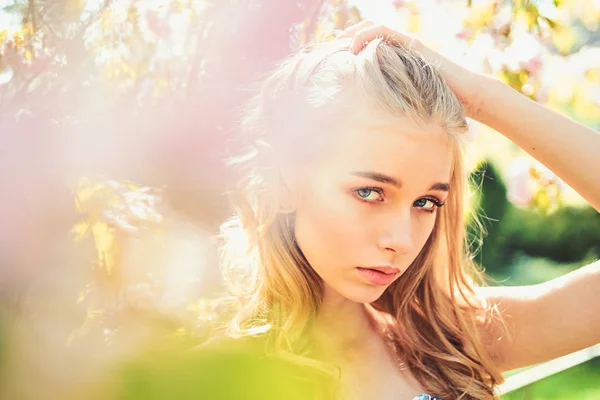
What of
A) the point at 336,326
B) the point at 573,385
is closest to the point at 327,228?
the point at 336,326

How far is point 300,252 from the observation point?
1.58 meters

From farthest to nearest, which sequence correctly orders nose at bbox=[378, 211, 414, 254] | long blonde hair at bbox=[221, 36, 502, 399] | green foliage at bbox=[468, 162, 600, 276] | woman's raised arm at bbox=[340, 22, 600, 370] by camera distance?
1. green foliage at bbox=[468, 162, 600, 276]
2. woman's raised arm at bbox=[340, 22, 600, 370]
3. long blonde hair at bbox=[221, 36, 502, 399]
4. nose at bbox=[378, 211, 414, 254]

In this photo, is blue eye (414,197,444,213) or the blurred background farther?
blue eye (414,197,444,213)

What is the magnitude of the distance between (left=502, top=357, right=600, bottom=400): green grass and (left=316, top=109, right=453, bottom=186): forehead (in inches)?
129

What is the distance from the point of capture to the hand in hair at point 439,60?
150cm

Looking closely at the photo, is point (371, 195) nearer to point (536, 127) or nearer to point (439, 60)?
point (439, 60)

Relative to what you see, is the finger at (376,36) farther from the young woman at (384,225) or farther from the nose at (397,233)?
the nose at (397,233)

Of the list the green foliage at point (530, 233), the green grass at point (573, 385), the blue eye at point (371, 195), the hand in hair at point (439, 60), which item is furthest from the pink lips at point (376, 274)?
the green foliage at point (530, 233)

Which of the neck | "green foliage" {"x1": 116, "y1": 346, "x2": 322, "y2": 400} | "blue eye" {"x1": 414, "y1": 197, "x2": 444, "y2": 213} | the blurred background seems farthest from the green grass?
"green foliage" {"x1": 116, "y1": 346, "x2": 322, "y2": 400}

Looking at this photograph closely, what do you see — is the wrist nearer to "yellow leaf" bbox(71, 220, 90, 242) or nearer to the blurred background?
the blurred background

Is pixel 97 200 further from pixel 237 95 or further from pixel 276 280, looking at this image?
pixel 276 280

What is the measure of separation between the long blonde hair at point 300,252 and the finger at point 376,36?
22 millimetres

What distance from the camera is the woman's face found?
4.48 ft

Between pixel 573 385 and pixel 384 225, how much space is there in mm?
3800
